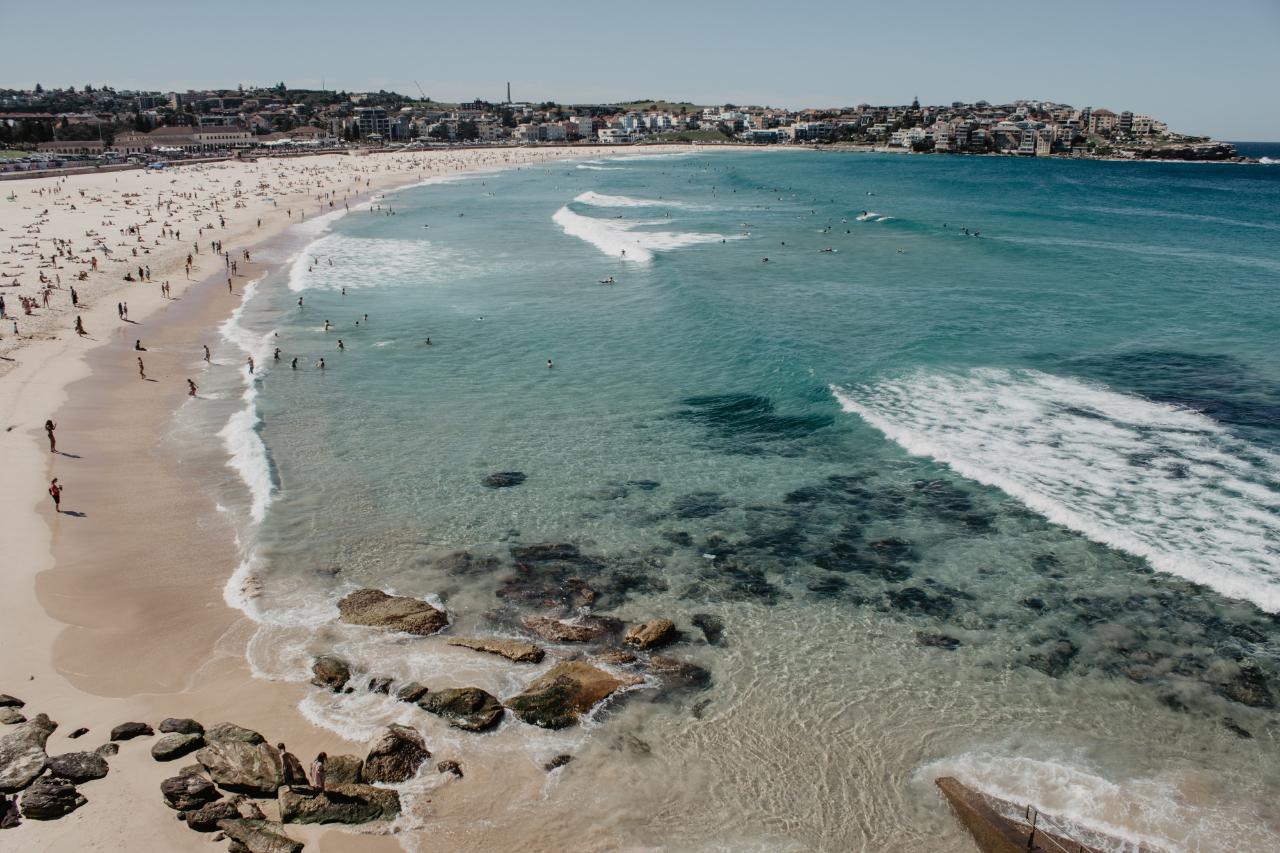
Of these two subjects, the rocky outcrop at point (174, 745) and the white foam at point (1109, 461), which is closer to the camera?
the rocky outcrop at point (174, 745)

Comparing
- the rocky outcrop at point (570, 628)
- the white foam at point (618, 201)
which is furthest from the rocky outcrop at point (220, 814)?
the white foam at point (618, 201)

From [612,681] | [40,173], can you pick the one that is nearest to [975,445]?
[612,681]

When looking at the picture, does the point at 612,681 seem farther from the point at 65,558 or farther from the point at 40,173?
the point at 40,173

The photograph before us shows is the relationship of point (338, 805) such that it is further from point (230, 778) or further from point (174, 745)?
point (174, 745)

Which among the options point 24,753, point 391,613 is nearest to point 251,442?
point 391,613

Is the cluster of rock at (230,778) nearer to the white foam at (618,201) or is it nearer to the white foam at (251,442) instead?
the white foam at (251,442)
